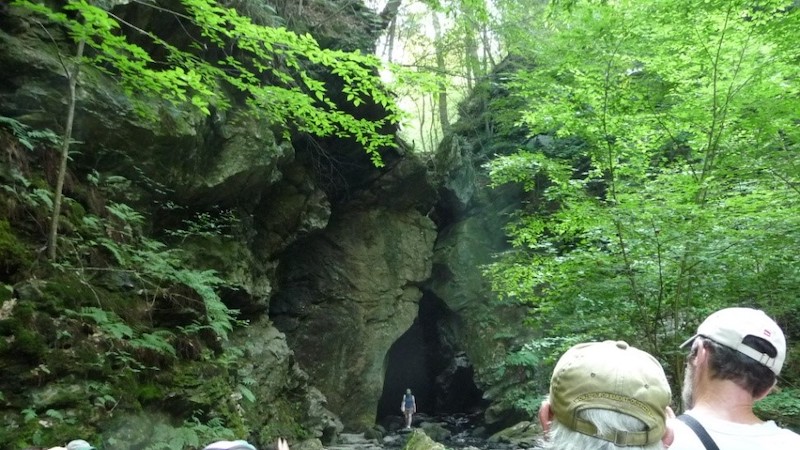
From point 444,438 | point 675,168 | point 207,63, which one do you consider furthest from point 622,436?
point 444,438

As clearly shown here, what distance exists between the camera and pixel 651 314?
23.7 feet

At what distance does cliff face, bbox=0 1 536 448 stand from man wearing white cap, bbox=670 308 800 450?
441cm

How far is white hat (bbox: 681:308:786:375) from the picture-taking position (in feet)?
5.18

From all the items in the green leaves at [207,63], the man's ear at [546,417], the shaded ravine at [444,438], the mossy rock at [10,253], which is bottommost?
the shaded ravine at [444,438]

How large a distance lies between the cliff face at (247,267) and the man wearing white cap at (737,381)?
14.5 feet

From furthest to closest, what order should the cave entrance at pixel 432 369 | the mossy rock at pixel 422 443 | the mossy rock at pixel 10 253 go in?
the cave entrance at pixel 432 369 → the mossy rock at pixel 422 443 → the mossy rock at pixel 10 253

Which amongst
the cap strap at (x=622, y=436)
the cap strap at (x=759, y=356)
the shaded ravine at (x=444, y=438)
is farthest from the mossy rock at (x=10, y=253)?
the shaded ravine at (x=444, y=438)

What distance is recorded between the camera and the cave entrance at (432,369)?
57.4ft

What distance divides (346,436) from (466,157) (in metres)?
9.40

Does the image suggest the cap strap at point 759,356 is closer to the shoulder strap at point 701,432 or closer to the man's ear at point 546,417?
the shoulder strap at point 701,432

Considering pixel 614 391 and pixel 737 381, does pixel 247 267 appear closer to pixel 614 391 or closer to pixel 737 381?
pixel 737 381

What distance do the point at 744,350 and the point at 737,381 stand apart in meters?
0.11

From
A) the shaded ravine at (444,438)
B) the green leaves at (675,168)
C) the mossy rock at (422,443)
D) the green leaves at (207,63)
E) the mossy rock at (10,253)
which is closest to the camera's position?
the green leaves at (207,63)

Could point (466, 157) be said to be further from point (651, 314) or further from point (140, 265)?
point (140, 265)
